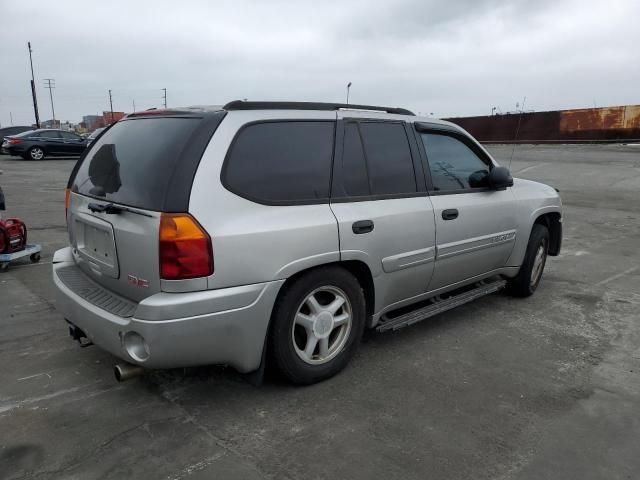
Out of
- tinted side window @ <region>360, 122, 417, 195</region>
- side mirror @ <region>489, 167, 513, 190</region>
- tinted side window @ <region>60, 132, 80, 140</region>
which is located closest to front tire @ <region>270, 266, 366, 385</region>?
tinted side window @ <region>360, 122, 417, 195</region>

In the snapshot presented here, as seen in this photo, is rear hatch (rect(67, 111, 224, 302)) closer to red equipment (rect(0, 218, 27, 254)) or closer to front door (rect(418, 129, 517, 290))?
front door (rect(418, 129, 517, 290))

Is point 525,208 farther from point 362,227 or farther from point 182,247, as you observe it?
point 182,247

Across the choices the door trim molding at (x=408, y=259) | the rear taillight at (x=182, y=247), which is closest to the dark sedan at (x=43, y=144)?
the door trim molding at (x=408, y=259)

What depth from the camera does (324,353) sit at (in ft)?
10.6

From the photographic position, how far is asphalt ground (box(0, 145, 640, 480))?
8.06 ft

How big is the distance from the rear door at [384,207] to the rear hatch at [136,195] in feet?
3.05

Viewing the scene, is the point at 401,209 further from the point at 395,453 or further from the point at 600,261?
the point at 600,261

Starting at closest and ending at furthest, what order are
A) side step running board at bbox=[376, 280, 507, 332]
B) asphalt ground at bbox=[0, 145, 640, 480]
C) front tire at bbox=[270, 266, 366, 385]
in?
asphalt ground at bbox=[0, 145, 640, 480]
front tire at bbox=[270, 266, 366, 385]
side step running board at bbox=[376, 280, 507, 332]

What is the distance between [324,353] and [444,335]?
1.27 m

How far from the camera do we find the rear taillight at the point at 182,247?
100 inches

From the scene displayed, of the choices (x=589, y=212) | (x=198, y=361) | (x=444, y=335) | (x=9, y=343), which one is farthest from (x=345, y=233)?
(x=589, y=212)

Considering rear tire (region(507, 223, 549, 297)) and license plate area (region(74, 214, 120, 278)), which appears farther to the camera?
rear tire (region(507, 223, 549, 297))

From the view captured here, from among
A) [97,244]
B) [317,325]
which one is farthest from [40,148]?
[317,325]

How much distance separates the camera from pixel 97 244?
3.04 metres
